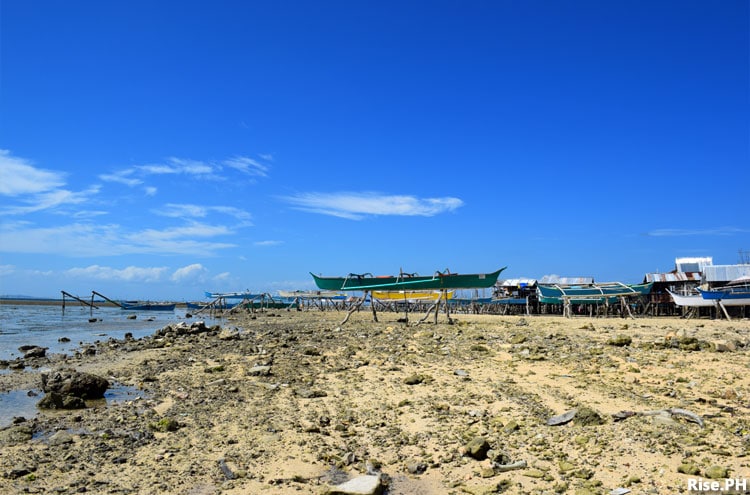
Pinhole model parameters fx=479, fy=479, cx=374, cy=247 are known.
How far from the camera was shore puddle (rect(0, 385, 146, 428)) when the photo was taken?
9.51 metres

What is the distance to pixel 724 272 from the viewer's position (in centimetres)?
4550

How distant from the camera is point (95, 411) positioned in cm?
953

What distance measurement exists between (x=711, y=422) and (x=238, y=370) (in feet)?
35.5

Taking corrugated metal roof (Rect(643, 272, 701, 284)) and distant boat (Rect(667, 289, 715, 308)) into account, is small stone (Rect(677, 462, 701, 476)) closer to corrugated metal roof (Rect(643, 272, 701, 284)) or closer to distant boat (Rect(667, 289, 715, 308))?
distant boat (Rect(667, 289, 715, 308))

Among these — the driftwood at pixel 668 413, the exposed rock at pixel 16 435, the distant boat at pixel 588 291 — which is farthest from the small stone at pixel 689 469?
the distant boat at pixel 588 291

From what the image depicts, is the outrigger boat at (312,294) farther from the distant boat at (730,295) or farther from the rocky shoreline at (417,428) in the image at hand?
the rocky shoreline at (417,428)

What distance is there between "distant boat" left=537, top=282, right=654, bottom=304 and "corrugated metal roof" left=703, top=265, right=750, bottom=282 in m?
7.79

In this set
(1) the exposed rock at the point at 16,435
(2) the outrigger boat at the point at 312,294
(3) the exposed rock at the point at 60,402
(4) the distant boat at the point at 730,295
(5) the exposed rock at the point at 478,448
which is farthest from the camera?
(2) the outrigger boat at the point at 312,294

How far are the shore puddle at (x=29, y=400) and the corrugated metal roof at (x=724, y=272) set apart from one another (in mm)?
49785

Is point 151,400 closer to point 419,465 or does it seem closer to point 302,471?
point 302,471

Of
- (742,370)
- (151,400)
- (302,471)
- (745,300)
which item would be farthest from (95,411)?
(745,300)

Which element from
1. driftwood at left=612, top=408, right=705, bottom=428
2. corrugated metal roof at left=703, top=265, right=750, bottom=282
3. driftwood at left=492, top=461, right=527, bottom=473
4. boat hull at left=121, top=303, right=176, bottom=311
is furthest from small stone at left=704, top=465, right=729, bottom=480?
boat hull at left=121, top=303, right=176, bottom=311

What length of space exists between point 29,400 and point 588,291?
41.9m

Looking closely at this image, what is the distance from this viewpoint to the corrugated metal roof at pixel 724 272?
146 ft
